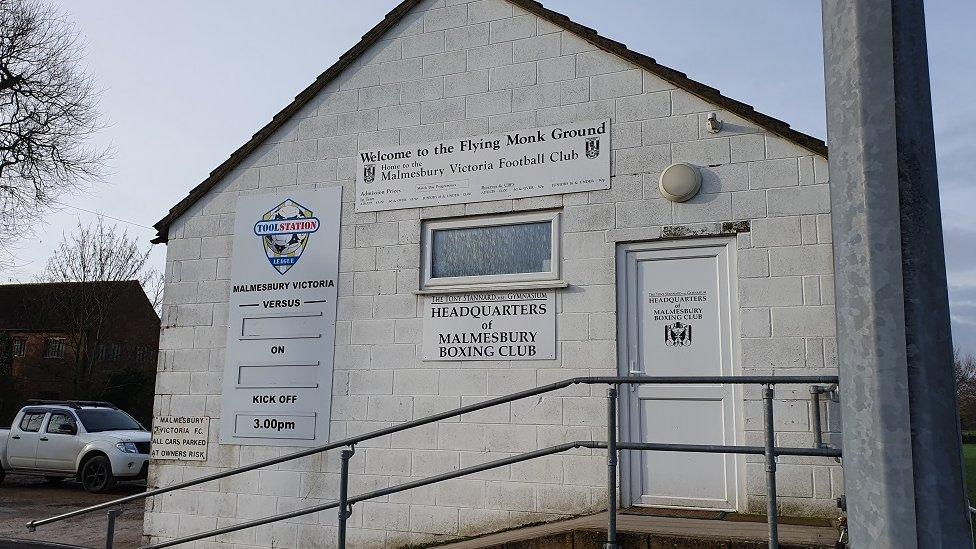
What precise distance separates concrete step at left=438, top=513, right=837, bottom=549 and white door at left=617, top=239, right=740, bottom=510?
26.4 inches

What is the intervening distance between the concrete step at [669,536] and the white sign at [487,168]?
2.81 metres

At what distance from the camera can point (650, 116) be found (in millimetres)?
6688

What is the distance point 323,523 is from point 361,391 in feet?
3.96

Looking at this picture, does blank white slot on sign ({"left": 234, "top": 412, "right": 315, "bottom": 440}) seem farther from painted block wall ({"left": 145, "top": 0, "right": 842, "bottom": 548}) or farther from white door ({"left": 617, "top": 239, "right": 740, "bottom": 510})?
white door ({"left": 617, "top": 239, "right": 740, "bottom": 510})

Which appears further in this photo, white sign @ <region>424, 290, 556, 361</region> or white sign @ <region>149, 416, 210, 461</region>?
white sign @ <region>149, 416, 210, 461</region>

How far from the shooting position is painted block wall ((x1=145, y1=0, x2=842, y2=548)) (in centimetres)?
611

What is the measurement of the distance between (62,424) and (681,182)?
43.0 ft

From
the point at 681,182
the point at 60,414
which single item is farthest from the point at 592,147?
the point at 60,414

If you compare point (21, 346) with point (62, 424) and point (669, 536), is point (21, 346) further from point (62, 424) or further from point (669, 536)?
point (669, 536)

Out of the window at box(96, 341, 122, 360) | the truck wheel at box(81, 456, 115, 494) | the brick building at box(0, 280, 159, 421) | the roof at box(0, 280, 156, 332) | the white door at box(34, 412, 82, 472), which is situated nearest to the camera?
the truck wheel at box(81, 456, 115, 494)

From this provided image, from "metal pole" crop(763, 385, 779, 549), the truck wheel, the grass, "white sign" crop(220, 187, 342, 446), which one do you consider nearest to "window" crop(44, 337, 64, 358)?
the truck wheel

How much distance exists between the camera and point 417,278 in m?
7.28

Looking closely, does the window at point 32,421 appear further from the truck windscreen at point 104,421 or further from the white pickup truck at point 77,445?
the truck windscreen at point 104,421

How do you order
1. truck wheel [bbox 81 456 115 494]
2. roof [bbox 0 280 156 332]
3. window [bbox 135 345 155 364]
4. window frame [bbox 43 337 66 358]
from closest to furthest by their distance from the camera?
truck wheel [bbox 81 456 115 494], roof [bbox 0 280 156 332], window frame [bbox 43 337 66 358], window [bbox 135 345 155 364]
